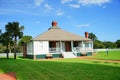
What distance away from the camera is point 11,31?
44281 mm

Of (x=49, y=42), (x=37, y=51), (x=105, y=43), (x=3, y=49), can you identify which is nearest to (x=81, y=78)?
(x=37, y=51)

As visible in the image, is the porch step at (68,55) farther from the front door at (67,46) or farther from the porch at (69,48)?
the front door at (67,46)

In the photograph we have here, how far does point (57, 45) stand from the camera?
48.3 m

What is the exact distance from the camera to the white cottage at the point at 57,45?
1768 inches

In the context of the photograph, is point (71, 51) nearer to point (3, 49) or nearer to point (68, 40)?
point (68, 40)

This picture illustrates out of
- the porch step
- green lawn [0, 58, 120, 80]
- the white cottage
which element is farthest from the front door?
green lawn [0, 58, 120, 80]

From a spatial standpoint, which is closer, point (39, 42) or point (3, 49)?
point (39, 42)

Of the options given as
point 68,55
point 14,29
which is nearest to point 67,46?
point 68,55

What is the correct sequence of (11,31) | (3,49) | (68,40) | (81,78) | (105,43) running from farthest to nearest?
(105,43) → (3,49) → (68,40) → (11,31) → (81,78)

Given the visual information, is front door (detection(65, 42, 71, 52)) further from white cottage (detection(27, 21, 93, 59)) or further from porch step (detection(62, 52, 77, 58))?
porch step (detection(62, 52, 77, 58))

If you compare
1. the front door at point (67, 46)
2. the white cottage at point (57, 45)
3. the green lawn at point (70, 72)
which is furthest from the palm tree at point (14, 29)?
the green lawn at point (70, 72)

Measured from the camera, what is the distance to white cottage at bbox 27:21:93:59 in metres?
44.9

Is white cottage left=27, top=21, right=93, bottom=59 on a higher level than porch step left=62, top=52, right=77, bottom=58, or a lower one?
higher

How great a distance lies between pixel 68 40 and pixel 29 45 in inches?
283
